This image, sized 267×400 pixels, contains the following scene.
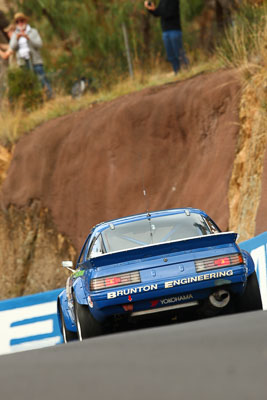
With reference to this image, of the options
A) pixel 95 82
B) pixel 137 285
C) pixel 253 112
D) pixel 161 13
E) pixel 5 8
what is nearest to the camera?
pixel 137 285

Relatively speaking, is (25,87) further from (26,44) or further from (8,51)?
(26,44)

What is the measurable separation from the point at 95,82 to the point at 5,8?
21.9ft

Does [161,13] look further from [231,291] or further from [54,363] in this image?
[54,363]

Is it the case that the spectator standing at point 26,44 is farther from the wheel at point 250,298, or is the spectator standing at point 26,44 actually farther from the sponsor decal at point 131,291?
the sponsor decal at point 131,291

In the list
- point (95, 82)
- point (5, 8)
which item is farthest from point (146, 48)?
point (5, 8)

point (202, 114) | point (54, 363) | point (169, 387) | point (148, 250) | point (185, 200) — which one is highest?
point (169, 387)

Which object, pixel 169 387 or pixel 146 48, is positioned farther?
pixel 146 48

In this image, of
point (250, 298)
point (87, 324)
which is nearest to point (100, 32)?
point (250, 298)

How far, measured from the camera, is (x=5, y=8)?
2970 centimetres

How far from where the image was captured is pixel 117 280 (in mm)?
7680

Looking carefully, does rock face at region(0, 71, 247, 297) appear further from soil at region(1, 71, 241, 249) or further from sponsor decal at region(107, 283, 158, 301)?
sponsor decal at region(107, 283, 158, 301)

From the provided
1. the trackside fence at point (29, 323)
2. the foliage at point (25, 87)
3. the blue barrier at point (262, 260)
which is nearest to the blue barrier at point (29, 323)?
the trackside fence at point (29, 323)

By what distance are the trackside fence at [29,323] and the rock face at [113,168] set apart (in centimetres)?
511

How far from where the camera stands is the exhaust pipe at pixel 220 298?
7879 millimetres
